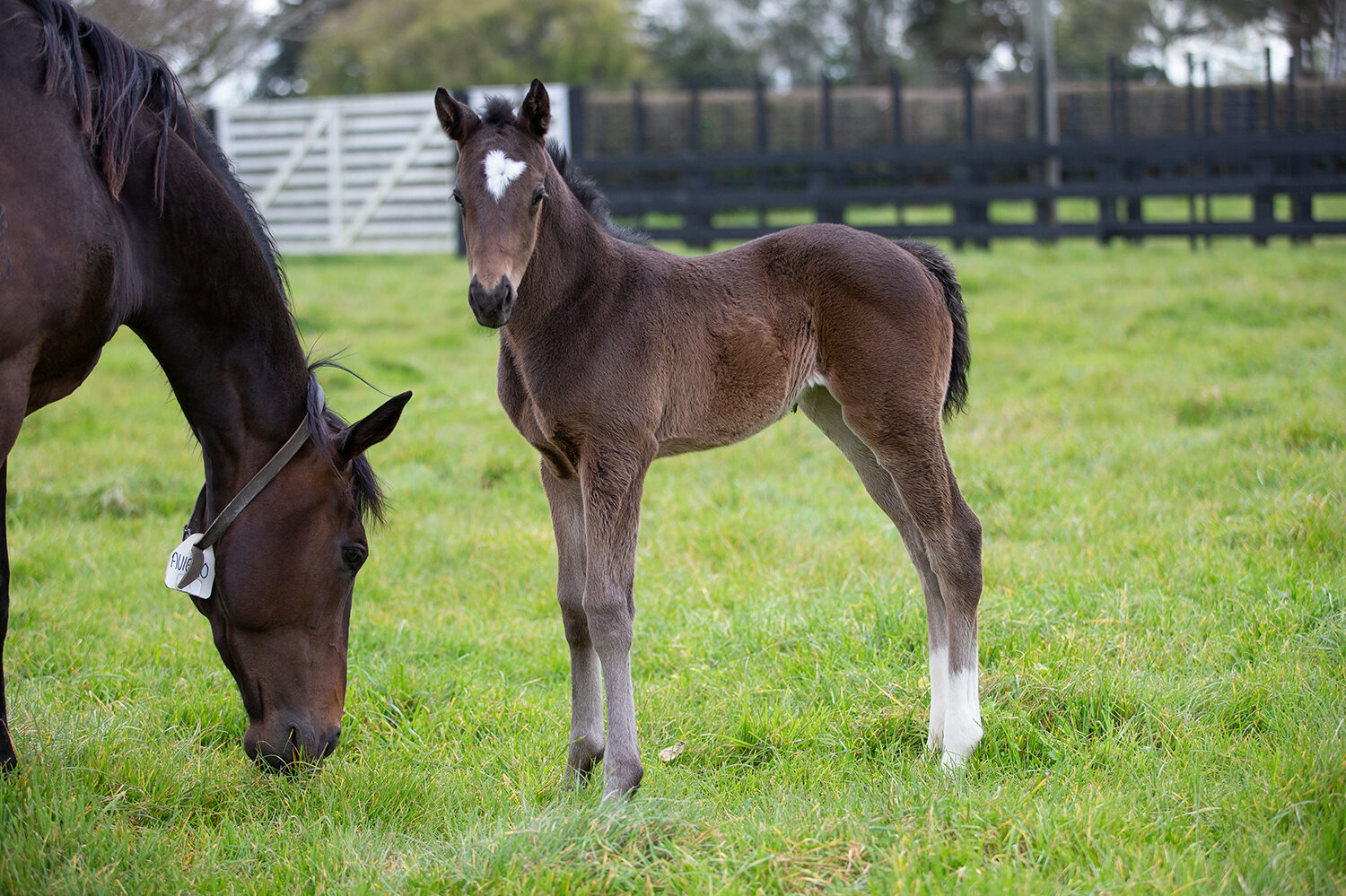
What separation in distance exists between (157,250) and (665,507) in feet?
10.3

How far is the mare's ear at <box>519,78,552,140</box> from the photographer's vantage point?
2553mm

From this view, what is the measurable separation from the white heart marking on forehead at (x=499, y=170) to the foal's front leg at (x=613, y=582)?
70 centimetres

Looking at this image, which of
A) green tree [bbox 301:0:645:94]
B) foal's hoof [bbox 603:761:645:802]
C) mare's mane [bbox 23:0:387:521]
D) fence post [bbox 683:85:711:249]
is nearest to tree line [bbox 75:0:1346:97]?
green tree [bbox 301:0:645:94]

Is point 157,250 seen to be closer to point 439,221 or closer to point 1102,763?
point 1102,763

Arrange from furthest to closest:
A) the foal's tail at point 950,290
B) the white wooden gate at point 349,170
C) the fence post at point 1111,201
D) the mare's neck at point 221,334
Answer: the white wooden gate at point 349,170 → the fence post at point 1111,201 → the foal's tail at point 950,290 → the mare's neck at point 221,334

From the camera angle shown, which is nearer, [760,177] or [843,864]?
[843,864]

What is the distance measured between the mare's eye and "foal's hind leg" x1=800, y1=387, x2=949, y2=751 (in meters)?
1.44

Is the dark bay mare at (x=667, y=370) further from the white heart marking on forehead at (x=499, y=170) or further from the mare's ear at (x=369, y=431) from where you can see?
the mare's ear at (x=369, y=431)

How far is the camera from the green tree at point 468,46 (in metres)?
24.4

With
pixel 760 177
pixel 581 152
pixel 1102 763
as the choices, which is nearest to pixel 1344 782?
pixel 1102 763

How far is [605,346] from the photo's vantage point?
276 centimetres

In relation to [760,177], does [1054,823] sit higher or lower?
lower

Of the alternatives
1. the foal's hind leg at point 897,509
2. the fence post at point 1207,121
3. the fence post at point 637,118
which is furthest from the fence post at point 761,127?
the foal's hind leg at point 897,509

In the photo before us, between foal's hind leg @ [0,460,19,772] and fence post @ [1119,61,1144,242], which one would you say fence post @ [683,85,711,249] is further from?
foal's hind leg @ [0,460,19,772]
